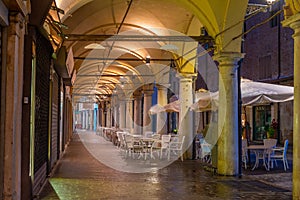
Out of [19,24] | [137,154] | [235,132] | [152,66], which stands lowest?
[137,154]

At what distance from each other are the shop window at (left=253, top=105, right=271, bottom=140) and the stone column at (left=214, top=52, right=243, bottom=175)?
608 inches

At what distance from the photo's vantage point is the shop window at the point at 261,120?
2483 centimetres

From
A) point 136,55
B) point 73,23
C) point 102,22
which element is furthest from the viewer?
point 136,55

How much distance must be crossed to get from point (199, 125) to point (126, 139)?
13856 millimetres

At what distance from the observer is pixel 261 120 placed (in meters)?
25.7

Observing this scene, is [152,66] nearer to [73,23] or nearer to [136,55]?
[136,55]

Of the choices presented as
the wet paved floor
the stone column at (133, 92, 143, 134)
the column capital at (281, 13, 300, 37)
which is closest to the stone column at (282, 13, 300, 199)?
the column capital at (281, 13, 300, 37)

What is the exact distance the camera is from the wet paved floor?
24.0 feet

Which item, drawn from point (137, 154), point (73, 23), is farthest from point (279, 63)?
point (73, 23)

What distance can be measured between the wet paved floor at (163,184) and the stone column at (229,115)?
1.23ft

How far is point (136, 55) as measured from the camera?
63.2ft

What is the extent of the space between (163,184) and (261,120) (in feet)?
60.1

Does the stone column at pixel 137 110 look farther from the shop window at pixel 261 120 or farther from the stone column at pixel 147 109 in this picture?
the shop window at pixel 261 120

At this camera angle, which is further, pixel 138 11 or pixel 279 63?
pixel 279 63
